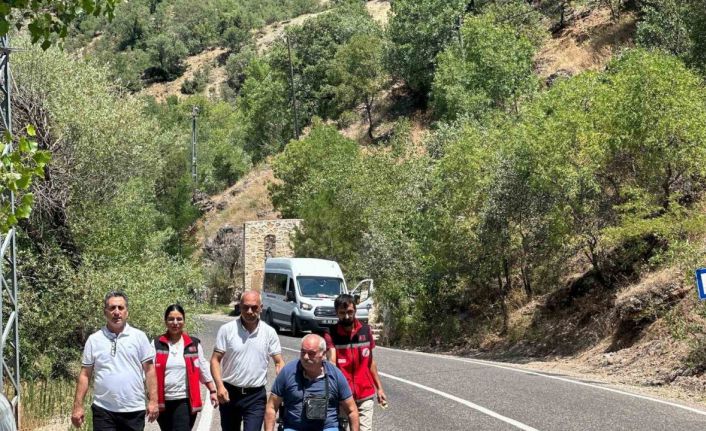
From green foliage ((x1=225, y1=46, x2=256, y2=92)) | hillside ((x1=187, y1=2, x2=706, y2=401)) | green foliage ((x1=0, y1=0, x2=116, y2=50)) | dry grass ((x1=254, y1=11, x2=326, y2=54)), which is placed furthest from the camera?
dry grass ((x1=254, y1=11, x2=326, y2=54))

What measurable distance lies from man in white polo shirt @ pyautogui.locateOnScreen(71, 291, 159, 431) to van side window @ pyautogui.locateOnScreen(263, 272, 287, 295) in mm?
24581

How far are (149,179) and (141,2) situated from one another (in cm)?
14955

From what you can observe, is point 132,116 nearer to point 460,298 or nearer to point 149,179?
point 149,179

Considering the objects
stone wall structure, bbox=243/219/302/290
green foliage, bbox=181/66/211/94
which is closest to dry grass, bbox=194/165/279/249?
stone wall structure, bbox=243/219/302/290

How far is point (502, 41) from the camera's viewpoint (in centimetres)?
5134

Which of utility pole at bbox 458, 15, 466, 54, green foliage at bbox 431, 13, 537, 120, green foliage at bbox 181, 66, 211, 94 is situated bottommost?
green foliage at bbox 431, 13, 537, 120

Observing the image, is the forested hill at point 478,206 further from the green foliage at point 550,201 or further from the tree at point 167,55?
the tree at point 167,55

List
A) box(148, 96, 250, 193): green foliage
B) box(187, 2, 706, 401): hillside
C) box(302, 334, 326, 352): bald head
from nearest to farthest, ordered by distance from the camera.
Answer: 1. box(302, 334, 326, 352): bald head
2. box(187, 2, 706, 401): hillside
3. box(148, 96, 250, 193): green foliage

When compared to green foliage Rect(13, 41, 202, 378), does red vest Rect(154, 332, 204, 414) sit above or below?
below

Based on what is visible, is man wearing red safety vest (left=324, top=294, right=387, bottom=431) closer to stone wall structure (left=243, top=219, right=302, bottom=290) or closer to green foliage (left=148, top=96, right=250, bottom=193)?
stone wall structure (left=243, top=219, right=302, bottom=290)

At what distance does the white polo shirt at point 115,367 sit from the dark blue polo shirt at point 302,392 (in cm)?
150

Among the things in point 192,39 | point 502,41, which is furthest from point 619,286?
point 192,39

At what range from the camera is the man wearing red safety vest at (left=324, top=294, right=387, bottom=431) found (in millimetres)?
7996

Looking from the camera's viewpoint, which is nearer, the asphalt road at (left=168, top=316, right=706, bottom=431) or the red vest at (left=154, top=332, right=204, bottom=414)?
the red vest at (left=154, top=332, right=204, bottom=414)
